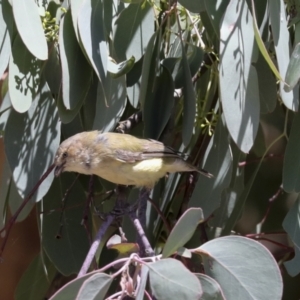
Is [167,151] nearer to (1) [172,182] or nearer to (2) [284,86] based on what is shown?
(1) [172,182]

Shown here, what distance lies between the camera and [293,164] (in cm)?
130

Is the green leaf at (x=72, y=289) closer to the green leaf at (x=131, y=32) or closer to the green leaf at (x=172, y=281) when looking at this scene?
the green leaf at (x=172, y=281)

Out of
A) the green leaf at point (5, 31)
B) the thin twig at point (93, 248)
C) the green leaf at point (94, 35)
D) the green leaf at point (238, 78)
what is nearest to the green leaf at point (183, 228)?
the thin twig at point (93, 248)

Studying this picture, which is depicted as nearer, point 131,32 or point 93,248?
point 93,248

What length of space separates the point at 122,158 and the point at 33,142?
0.80 ft

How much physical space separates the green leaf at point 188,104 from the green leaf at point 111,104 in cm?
12

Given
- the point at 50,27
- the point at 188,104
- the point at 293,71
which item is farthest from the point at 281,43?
the point at 50,27

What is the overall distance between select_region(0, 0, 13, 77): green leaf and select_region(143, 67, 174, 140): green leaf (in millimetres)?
287

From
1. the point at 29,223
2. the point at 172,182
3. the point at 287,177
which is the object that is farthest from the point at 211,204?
the point at 29,223

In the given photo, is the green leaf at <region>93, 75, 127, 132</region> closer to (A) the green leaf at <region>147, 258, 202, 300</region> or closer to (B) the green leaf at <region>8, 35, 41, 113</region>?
(B) the green leaf at <region>8, 35, 41, 113</region>

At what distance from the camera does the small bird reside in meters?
1.36

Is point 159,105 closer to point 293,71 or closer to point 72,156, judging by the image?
point 72,156

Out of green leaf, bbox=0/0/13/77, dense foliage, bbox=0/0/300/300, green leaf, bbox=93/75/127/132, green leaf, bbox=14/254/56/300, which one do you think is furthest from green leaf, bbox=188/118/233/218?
green leaf, bbox=14/254/56/300

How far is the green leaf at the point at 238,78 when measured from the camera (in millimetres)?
1091
